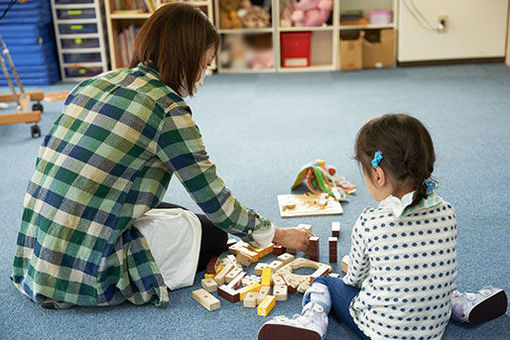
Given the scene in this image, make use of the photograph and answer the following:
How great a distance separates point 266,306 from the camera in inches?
62.7

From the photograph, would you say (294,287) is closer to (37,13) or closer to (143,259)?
(143,259)

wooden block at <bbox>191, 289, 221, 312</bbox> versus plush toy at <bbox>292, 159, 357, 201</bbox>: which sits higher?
plush toy at <bbox>292, 159, 357, 201</bbox>

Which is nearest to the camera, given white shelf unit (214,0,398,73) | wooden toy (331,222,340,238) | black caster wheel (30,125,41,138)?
wooden toy (331,222,340,238)

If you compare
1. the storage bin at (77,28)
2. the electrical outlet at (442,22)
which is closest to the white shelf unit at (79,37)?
the storage bin at (77,28)

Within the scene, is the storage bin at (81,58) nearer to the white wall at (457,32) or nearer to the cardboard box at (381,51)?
the cardboard box at (381,51)

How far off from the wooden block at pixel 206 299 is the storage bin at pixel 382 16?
3714mm

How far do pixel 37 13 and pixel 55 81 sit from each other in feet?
1.83

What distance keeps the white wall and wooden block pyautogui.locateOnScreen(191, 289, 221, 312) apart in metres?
3.64

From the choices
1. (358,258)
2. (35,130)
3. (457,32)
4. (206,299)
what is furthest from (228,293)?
(457,32)

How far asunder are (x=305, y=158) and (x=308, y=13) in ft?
7.77

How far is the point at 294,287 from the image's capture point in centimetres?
169

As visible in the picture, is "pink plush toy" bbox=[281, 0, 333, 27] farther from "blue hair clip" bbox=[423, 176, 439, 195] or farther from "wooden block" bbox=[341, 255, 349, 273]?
"blue hair clip" bbox=[423, 176, 439, 195]

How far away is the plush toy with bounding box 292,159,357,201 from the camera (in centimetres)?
238

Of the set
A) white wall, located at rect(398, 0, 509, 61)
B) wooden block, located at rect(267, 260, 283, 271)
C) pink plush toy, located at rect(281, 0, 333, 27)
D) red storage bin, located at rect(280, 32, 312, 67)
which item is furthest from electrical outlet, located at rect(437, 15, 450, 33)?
wooden block, located at rect(267, 260, 283, 271)
